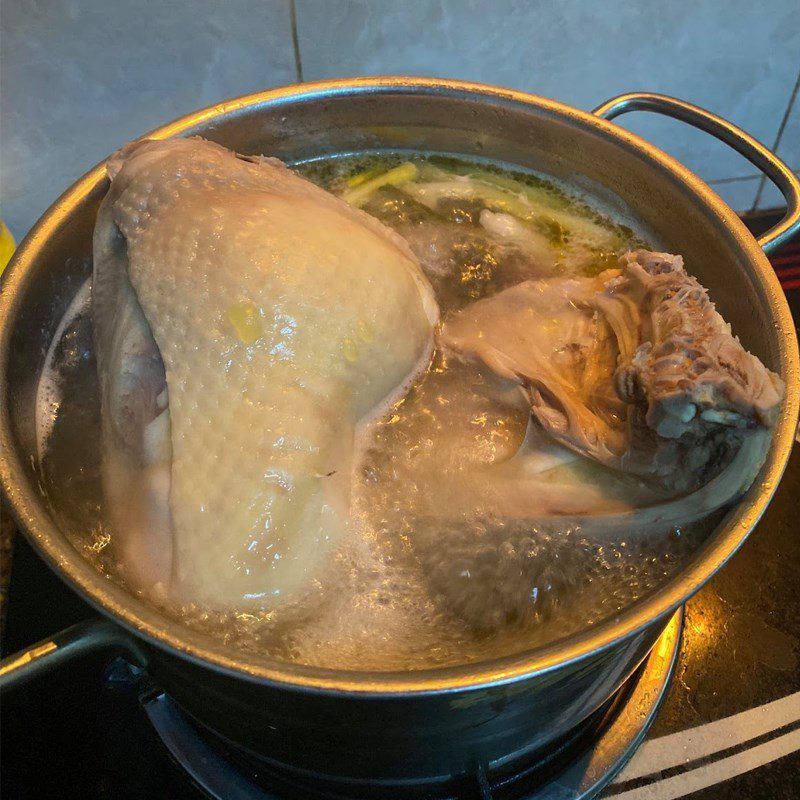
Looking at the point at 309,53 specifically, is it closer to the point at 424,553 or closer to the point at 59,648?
the point at 424,553

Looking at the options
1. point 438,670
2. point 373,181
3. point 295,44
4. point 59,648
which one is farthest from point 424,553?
point 295,44

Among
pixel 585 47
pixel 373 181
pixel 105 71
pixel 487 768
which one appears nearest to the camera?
pixel 487 768

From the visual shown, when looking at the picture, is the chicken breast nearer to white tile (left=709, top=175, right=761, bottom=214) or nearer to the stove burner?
the stove burner

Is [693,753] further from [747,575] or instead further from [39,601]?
[39,601]

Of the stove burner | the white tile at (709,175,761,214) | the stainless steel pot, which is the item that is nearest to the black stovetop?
the stove burner

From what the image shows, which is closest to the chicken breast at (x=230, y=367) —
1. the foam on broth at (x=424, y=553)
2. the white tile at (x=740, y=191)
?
the foam on broth at (x=424, y=553)

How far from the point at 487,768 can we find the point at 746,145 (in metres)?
0.79

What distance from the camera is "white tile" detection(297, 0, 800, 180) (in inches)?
51.6

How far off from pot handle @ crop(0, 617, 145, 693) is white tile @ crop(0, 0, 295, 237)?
3.25ft

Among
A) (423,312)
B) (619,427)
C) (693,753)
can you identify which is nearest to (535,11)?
(423,312)

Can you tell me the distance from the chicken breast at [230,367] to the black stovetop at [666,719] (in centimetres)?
29

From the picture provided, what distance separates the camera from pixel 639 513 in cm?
73

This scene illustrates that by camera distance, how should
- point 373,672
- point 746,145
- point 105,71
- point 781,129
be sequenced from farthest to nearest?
point 781,129 → point 105,71 → point 746,145 → point 373,672

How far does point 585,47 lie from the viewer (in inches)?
56.3
